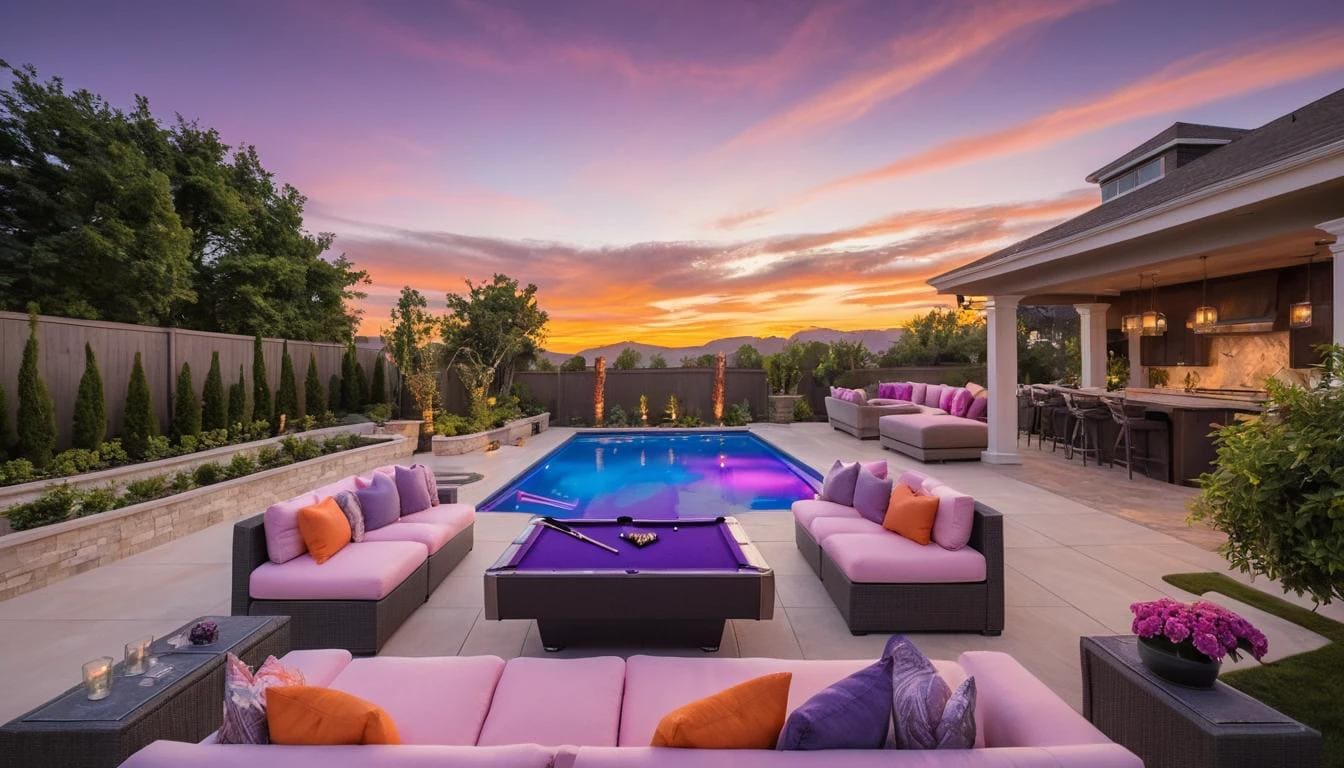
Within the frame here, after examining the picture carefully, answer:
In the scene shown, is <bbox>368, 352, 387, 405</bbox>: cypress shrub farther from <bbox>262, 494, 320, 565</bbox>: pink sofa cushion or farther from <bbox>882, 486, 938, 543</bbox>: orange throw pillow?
<bbox>882, 486, 938, 543</bbox>: orange throw pillow

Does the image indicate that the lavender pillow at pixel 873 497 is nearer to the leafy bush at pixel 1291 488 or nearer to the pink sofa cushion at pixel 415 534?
the leafy bush at pixel 1291 488

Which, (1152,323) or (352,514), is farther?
(1152,323)

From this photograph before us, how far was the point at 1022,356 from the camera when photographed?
16438mm

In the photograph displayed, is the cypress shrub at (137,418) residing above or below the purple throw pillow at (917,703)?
above

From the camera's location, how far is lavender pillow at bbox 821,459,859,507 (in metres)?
5.10

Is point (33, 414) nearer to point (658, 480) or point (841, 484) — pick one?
point (658, 480)

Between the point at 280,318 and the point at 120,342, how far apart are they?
29.4 ft

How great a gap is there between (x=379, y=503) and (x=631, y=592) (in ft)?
8.33

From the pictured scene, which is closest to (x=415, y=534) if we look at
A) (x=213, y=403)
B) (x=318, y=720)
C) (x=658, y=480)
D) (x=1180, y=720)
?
(x=318, y=720)

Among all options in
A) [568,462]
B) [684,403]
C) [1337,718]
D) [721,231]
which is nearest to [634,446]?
[568,462]

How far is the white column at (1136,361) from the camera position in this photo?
12938 mm

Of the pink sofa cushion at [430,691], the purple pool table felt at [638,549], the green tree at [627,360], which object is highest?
the green tree at [627,360]

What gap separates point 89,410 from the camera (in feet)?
24.6

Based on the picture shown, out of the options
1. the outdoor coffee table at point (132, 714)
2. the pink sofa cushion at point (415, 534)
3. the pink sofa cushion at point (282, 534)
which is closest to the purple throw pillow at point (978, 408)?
the pink sofa cushion at point (415, 534)
